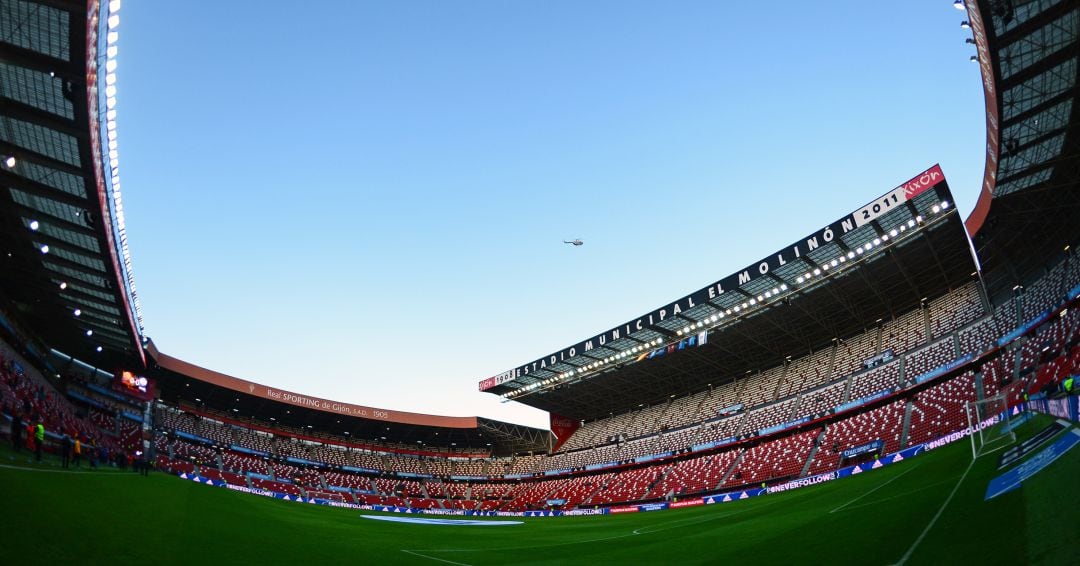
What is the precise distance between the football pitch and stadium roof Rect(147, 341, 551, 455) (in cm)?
4050

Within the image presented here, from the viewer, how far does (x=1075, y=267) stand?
3045cm

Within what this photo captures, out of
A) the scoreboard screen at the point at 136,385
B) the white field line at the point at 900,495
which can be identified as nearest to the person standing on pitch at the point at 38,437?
the white field line at the point at 900,495

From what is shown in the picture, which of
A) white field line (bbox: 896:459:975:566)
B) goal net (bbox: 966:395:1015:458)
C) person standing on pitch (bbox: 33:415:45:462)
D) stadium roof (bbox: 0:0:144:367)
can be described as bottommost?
white field line (bbox: 896:459:975:566)

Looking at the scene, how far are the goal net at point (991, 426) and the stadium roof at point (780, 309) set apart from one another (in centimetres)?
1249

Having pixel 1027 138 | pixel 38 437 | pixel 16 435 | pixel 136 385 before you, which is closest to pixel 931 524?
pixel 38 437

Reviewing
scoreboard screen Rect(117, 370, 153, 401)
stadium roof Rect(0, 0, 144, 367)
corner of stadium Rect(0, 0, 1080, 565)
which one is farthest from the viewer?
scoreboard screen Rect(117, 370, 153, 401)

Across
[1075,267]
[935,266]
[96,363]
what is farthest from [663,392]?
[96,363]

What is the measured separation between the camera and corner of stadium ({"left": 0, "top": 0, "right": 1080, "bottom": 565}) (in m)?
13.1

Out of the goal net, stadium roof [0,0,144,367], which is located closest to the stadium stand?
the goal net

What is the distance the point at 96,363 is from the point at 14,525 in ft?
176

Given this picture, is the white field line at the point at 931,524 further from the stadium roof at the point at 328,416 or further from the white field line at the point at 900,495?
the stadium roof at the point at 328,416

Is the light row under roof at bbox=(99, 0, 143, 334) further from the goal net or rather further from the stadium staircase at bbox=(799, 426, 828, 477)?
the stadium staircase at bbox=(799, 426, 828, 477)

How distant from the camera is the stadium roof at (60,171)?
58.0 ft

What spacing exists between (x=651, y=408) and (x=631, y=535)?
49.7 meters
